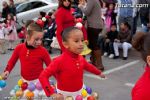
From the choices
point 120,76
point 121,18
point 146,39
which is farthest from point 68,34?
point 121,18

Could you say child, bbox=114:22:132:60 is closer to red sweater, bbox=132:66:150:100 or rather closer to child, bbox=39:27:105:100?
child, bbox=39:27:105:100

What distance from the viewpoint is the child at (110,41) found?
8.66 m

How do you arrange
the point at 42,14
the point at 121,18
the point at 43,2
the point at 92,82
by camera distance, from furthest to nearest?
the point at 43,2 < the point at 42,14 < the point at 121,18 < the point at 92,82

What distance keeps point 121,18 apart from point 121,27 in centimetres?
80

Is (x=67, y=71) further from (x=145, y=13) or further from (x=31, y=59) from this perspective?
(x=145, y=13)

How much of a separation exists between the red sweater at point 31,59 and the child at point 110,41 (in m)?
4.30

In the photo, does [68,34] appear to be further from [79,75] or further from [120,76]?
[120,76]

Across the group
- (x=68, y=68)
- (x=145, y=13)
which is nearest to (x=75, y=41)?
(x=68, y=68)

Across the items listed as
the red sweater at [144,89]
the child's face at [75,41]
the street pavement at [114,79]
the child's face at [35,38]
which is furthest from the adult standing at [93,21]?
the red sweater at [144,89]

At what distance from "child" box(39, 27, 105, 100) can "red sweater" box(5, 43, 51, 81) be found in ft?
2.45

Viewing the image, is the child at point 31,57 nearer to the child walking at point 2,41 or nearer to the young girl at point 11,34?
the child walking at point 2,41

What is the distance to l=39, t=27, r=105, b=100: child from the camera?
11.9ft

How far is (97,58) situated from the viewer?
7441 mm

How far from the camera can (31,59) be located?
177 inches
